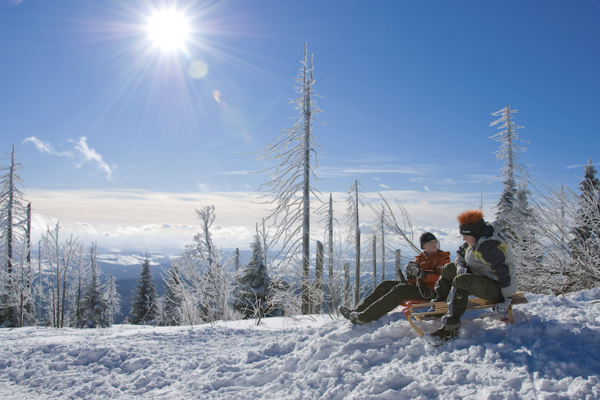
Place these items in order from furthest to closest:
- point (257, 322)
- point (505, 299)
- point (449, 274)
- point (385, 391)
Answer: point (257, 322) < point (449, 274) < point (505, 299) < point (385, 391)

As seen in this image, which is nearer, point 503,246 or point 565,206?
point 503,246

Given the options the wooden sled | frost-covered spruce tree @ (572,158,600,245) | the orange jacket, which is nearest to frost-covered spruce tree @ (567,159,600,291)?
frost-covered spruce tree @ (572,158,600,245)

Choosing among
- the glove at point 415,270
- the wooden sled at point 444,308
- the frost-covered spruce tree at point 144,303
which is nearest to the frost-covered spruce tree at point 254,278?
the frost-covered spruce tree at point 144,303

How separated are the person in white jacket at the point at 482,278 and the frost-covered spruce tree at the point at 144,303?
32.4 meters

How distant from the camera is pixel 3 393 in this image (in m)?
3.98

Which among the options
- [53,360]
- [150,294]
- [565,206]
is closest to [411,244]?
[565,206]

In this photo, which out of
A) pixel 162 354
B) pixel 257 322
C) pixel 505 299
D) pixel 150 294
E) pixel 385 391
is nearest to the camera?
pixel 385 391

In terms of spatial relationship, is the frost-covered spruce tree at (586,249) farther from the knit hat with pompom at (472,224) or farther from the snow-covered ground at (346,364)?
the knit hat with pompom at (472,224)

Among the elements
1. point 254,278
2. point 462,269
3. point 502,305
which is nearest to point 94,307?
point 254,278

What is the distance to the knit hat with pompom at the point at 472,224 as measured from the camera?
3.68m

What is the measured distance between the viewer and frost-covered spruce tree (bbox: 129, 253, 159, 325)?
30.5 m

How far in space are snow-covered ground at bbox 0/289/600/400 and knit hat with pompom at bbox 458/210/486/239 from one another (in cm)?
101

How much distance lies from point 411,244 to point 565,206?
138 inches

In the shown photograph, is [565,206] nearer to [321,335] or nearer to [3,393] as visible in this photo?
[321,335]
